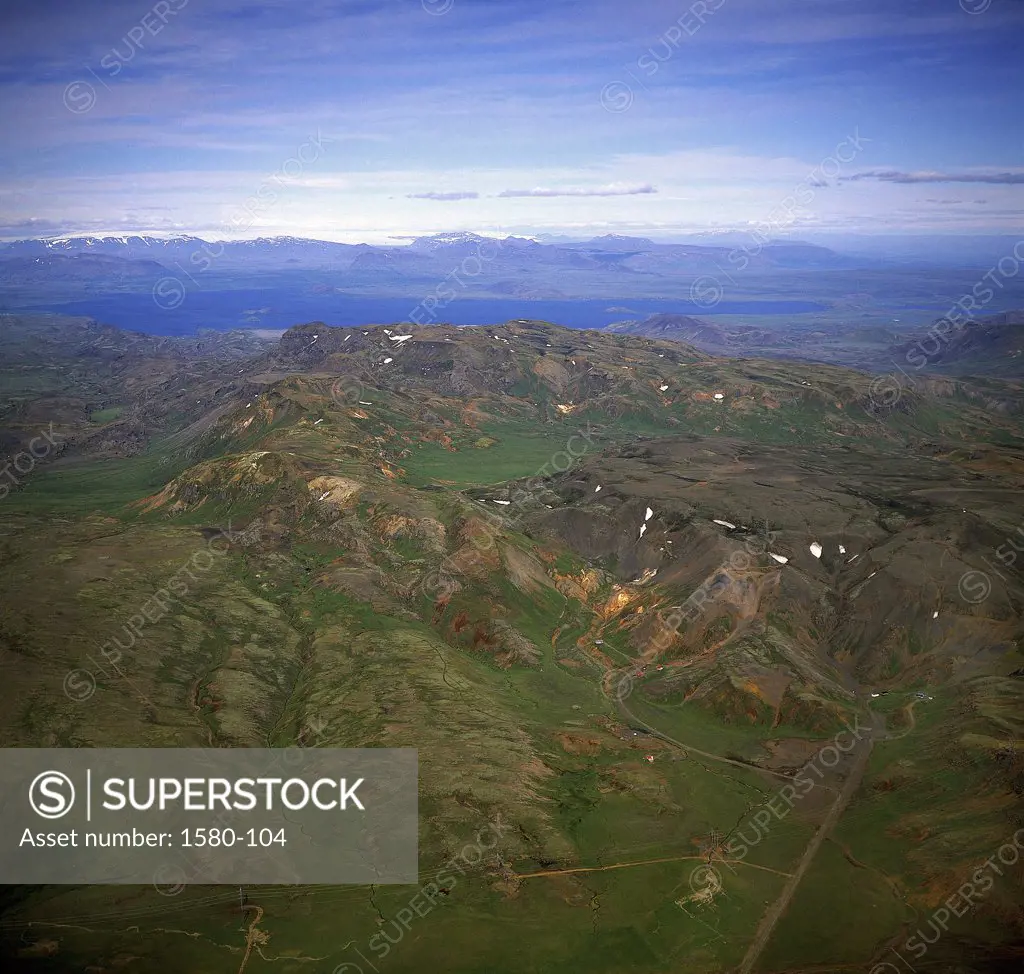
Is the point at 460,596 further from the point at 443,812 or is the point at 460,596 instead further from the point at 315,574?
the point at 443,812

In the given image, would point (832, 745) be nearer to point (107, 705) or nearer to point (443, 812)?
point (443, 812)

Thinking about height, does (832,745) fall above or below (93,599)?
below

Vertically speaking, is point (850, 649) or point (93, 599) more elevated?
point (93, 599)

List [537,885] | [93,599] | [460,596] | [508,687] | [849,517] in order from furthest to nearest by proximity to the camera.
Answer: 1. [849,517]
2. [460,596]
3. [93,599]
4. [508,687]
5. [537,885]

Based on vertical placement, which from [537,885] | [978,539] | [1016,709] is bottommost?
[537,885]

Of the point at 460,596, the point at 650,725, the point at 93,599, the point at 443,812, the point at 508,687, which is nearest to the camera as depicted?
the point at 443,812

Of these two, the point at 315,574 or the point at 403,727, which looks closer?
the point at 403,727

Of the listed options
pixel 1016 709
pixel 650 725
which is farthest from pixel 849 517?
pixel 650 725

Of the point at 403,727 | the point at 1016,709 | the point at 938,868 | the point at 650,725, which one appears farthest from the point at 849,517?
the point at 403,727

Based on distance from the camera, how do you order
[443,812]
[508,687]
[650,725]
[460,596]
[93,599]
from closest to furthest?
[443,812] < [650,725] < [508,687] < [93,599] < [460,596]
